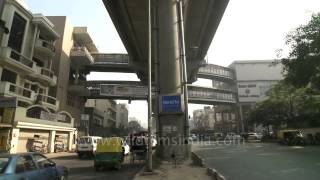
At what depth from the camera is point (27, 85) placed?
117ft

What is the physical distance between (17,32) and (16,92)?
5667mm

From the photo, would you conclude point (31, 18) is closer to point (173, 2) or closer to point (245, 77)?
point (173, 2)

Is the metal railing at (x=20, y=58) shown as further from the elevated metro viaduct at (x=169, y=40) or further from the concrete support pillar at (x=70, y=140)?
the concrete support pillar at (x=70, y=140)

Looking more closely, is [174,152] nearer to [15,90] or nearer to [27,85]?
[15,90]

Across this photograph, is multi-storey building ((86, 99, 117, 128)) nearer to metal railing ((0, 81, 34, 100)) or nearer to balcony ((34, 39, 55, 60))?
balcony ((34, 39, 55, 60))

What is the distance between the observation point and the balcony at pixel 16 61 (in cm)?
2892

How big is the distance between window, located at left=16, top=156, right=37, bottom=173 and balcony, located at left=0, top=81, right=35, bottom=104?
2243 cm

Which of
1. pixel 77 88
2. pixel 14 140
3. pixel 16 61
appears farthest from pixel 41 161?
pixel 77 88

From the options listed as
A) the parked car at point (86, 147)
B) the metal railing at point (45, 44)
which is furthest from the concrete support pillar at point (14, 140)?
the metal railing at point (45, 44)

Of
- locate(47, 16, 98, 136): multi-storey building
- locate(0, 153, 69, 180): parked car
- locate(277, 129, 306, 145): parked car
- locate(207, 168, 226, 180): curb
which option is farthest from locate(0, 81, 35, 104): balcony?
locate(277, 129, 306, 145): parked car

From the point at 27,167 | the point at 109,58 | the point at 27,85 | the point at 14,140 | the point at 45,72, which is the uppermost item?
the point at 109,58

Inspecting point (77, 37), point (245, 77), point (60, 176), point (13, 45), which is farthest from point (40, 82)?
point (245, 77)

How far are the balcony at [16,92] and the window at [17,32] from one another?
145 inches

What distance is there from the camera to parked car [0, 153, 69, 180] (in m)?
7.94
